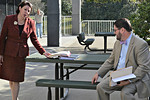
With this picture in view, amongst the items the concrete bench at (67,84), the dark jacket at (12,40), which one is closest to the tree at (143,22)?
the dark jacket at (12,40)

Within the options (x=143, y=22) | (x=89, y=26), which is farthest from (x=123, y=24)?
(x=89, y=26)

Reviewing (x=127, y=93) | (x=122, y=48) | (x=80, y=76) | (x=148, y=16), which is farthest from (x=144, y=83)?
(x=148, y=16)

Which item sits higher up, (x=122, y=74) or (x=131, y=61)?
(x=131, y=61)

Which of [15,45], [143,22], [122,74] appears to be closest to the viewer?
[122,74]

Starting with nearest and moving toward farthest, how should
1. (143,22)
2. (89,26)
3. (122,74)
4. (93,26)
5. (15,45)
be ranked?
(122,74)
(15,45)
(143,22)
(89,26)
(93,26)

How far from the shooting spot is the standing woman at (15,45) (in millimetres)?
4961

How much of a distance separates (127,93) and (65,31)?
19.8 meters

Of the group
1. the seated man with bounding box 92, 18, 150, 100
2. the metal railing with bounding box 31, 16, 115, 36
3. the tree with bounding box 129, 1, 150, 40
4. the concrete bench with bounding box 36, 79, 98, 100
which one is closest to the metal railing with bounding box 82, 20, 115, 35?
the metal railing with bounding box 31, 16, 115, 36

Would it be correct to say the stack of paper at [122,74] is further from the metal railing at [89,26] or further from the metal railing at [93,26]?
the metal railing at [93,26]

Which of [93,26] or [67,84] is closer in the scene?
[67,84]

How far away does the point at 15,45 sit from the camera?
16.3ft

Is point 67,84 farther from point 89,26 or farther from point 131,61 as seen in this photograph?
point 89,26

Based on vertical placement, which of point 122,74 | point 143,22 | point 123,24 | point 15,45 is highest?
point 123,24

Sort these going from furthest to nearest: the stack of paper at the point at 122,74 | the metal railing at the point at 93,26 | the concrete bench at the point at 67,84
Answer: the metal railing at the point at 93,26
the concrete bench at the point at 67,84
the stack of paper at the point at 122,74
